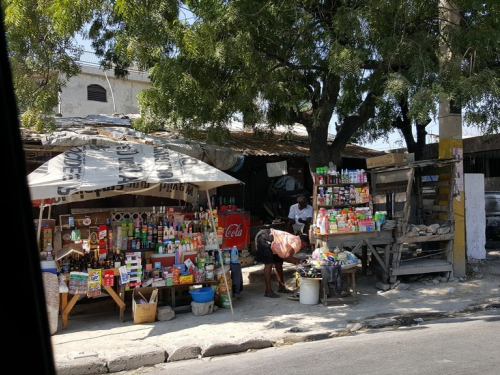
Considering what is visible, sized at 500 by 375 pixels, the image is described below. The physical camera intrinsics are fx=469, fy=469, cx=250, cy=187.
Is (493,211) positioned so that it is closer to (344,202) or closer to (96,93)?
(344,202)

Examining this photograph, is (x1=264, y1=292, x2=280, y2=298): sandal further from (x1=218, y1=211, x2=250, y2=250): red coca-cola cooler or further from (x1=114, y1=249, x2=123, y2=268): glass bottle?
(x1=114, y1=249, x2=123, y2=268): glass bottle

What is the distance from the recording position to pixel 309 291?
8.45 metres

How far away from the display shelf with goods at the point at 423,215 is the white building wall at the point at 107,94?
13.9 meters

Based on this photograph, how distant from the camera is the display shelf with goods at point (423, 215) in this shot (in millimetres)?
9414

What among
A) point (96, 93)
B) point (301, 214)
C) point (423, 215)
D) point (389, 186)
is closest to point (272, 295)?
point (301, 214)

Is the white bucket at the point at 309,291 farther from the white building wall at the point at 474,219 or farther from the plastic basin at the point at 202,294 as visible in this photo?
the white building wall at the point at 474,219

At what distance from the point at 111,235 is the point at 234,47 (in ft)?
14.2

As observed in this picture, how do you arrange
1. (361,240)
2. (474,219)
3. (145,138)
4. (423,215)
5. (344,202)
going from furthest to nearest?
(474,219) → (423,215) → (145,138) → (344,202) → (361,240)

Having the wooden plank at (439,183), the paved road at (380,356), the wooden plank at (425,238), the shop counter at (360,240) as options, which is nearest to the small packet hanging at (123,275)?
the paved road at (380,356)

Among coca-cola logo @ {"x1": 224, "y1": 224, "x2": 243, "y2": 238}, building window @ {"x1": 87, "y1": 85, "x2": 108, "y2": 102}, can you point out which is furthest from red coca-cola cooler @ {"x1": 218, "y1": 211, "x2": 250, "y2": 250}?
building window @ {"x1": 87, "y1": 85, "x2": 108, "y2": 102}

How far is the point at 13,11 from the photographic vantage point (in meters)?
8.91

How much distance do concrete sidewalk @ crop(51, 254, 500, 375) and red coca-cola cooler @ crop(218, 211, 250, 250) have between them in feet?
7.11

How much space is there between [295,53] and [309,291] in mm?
5457

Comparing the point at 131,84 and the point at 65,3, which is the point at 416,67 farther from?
the point at 131,84
